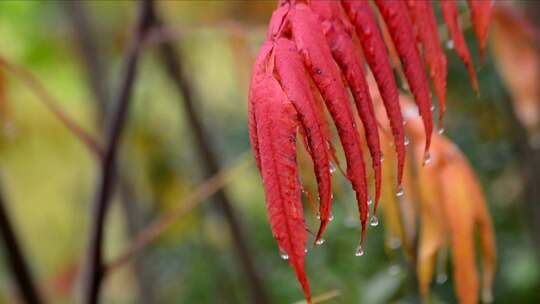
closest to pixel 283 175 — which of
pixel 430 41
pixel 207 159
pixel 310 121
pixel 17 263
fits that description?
pixel 310 121

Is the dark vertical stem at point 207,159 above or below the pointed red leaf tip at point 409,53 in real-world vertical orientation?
below

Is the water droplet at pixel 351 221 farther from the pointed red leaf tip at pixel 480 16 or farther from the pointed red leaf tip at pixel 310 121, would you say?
the pointed red leaf tip at pixel 310 121

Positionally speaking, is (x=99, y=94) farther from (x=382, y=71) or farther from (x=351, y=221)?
(x=382, y=71)

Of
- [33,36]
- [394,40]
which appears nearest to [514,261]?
[33,36]

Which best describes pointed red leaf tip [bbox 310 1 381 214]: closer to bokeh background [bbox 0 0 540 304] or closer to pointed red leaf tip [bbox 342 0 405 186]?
pointed red leaf tip [bbox 342 0 405 186]

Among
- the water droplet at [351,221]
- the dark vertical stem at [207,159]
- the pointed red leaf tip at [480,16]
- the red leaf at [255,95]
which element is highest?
the red leaf at [255,95]

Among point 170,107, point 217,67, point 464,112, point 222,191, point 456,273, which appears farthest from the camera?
point 217,67

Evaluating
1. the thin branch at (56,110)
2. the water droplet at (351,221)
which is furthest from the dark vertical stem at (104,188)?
the water droplet at (351,221)

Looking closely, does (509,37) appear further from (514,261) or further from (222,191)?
(514,261)
